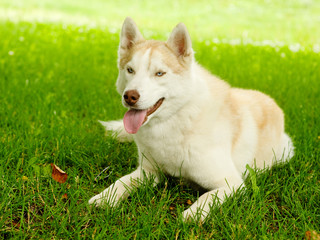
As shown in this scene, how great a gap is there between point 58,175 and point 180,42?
1466 mm

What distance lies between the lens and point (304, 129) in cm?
412

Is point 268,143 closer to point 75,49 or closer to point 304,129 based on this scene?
point 304,129

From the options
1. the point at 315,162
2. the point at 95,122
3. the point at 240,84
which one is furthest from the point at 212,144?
the point at 240,84

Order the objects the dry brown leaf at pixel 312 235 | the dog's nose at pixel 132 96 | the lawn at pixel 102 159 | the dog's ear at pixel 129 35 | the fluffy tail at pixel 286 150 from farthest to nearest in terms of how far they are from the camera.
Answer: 1. the fluffy tail at pixel 286 150
2. the dog's ear at pixel 129 35
3. the dog's nose at pixel 132 96
4. the lawn at pixel 102 159
5. the dry brown leaf at pixel 312 235

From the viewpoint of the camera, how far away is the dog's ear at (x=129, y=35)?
3.22m

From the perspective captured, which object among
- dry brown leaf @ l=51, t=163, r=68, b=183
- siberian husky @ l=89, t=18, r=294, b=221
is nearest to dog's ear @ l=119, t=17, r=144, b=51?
siberian husky @ l=89, t=18, r=294, b=221

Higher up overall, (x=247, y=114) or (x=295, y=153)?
(x=247, y=114)

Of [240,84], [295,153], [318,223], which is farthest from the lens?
[240,84]

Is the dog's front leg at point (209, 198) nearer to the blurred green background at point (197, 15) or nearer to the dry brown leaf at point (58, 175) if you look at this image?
the dry brown leaf at point (58, 175)

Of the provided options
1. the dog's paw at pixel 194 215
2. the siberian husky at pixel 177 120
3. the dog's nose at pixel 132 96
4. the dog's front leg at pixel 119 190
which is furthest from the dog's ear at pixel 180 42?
the dog's paw at pixel 194 215

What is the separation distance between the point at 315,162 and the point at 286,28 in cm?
985

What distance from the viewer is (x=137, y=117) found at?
286 cm

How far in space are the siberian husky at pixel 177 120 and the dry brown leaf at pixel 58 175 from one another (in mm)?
413

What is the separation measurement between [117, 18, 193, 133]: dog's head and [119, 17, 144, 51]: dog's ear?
0.41 ft
